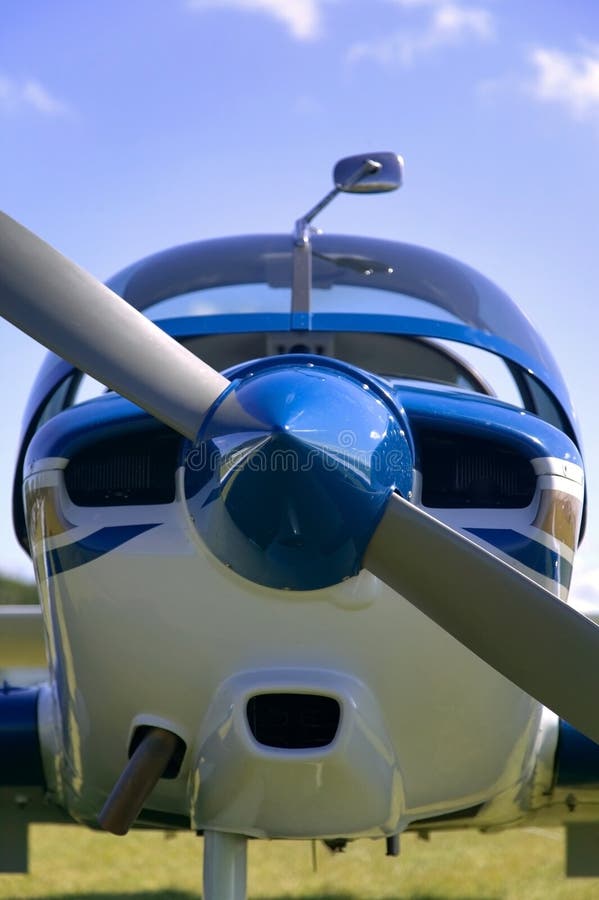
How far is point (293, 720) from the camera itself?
341 cm

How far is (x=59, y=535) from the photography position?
12.0 ft

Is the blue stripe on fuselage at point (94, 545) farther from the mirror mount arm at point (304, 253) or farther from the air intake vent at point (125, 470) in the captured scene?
the mirror mount arm at point (304, 253)

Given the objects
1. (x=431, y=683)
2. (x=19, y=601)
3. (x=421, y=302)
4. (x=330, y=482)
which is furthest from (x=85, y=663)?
(x=19, y=601)

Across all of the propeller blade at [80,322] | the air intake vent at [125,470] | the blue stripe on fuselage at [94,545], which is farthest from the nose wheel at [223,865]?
the propeller blade at [80,322]

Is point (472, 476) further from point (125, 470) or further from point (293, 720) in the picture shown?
point (125, 470)

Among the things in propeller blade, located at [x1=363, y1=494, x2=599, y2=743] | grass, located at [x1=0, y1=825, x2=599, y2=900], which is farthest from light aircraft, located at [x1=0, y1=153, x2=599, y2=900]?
grass, located at [x1=0, y1=825, x2=599, y2=900]

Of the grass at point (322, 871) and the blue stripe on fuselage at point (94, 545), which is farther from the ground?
the blue stripe on fuselage at point (94, 545)

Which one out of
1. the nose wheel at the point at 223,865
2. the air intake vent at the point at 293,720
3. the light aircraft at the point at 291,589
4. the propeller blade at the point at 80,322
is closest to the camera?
the light aircraft at the point at 291,589

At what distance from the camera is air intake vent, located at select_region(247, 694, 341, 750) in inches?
133

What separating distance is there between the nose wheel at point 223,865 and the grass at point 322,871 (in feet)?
15.8

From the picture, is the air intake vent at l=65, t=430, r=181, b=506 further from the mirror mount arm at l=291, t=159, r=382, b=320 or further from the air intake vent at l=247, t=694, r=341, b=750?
the mirror mount arm at l=291, t=159, r=382, b=320

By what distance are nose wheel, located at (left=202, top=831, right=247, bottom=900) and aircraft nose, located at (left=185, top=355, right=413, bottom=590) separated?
1086 mm

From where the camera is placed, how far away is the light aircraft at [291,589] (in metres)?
2.82

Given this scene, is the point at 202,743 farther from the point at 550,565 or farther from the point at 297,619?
the point at 550,565
